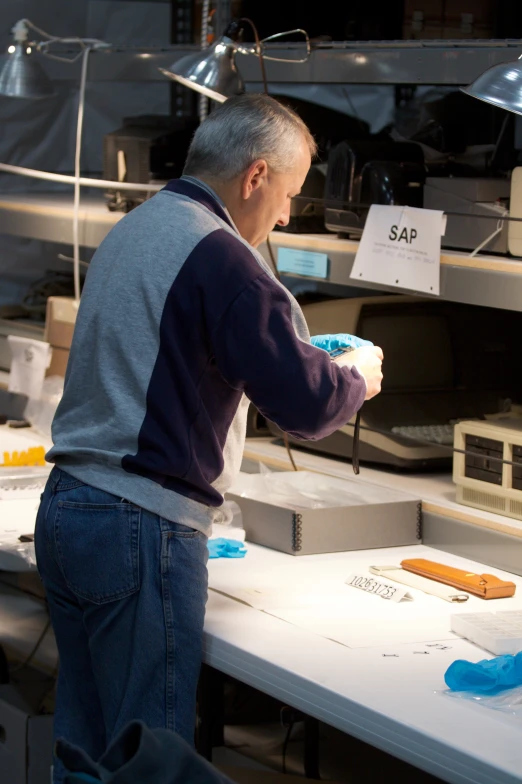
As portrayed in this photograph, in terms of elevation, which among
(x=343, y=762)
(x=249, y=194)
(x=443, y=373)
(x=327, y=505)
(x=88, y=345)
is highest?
(x=249, y=194)

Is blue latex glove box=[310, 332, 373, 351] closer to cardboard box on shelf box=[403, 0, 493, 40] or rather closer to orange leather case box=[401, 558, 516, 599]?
orange leather case box=[401, 558, 516, 599]

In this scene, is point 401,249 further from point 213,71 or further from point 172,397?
point 172,397

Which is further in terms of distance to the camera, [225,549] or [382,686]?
[225,549]

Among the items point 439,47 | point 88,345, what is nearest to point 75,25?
point 439,47

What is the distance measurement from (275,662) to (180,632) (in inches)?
5.8

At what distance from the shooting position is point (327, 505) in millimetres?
2283

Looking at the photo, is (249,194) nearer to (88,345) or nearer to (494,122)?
(88,345)

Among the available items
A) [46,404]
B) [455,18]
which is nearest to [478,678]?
[455,18]

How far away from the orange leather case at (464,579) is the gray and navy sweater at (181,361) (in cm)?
43

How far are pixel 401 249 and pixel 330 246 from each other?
22 cm

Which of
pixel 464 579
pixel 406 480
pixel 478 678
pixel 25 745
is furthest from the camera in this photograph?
pixel 406 480

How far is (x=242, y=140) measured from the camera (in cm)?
171

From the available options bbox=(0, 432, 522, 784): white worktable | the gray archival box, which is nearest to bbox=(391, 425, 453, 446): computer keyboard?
the gray archival box

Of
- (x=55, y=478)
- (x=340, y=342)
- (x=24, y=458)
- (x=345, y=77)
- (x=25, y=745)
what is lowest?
(x=25, y=745)
